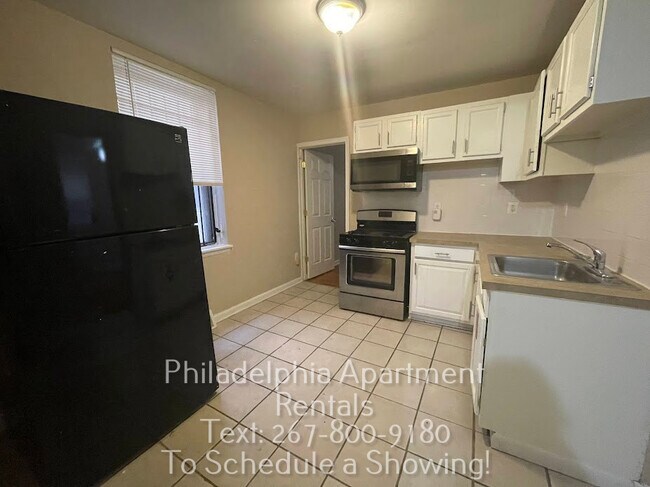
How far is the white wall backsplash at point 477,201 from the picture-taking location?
8.48ft

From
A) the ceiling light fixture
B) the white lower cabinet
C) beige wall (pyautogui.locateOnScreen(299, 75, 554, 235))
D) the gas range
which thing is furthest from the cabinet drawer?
the ceiling light fixture

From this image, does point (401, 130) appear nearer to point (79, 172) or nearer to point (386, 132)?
point (386, 132)

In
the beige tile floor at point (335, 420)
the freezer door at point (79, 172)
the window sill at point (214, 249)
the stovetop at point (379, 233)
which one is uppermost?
the freezer door at point (79, 172)

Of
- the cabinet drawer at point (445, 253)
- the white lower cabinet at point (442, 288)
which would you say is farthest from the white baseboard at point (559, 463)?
the cabinet drawer at point (445, 253)

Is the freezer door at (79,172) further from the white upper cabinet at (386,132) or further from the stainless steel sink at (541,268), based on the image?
the white upper cabinet at (386,132)

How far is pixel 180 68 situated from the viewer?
2322 mm

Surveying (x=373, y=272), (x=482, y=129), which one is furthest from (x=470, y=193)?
(x=373, y=272)

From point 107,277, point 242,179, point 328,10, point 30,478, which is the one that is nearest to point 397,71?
point 328,10

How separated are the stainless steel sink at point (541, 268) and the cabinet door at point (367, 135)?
1755mm

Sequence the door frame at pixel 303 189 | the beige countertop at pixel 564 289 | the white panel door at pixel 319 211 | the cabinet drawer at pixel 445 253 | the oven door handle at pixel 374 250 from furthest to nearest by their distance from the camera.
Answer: the white panel door at pixel 319 211 → the door frame at pixel 303 189 → the oven door handle at pixel 374 250 → the cabinet drawer at pixel 445 253 → the beige countertop at pixel 564 289

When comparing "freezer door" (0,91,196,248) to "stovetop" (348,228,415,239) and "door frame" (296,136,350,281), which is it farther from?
"door frame" (296,136,350,281)

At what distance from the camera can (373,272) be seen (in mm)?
2834

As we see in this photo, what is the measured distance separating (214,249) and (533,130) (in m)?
2.95

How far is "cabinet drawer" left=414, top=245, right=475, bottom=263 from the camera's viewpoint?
7.80 ft
